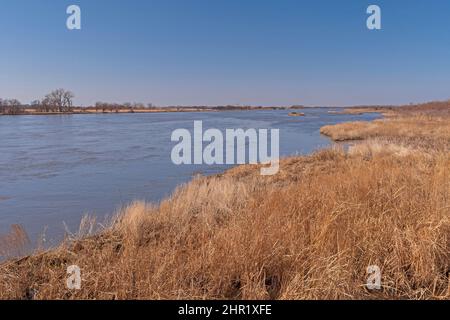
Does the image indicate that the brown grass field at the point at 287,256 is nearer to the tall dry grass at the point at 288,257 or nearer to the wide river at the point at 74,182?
the tall dry grass at the point at 288,257

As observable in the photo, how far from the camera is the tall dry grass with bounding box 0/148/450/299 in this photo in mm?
3309

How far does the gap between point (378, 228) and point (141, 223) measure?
380cm

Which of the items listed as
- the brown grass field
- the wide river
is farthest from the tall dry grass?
the wide river

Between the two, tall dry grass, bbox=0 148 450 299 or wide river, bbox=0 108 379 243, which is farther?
wide river, bbox=0 108 379 243

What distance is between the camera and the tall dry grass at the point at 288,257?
3.31 metres

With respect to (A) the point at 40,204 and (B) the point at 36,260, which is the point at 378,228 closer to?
(B) the point at 36,260

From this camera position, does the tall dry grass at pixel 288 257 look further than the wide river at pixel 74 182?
No

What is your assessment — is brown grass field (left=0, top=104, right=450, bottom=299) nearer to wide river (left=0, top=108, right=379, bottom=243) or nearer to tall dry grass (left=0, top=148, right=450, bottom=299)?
tall dry grass (left=0, top=148, right=450, bottom=299)

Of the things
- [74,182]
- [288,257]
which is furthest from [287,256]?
[74,182]

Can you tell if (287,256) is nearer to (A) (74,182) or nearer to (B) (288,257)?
(B) (288,257)

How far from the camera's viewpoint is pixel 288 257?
12.3ft

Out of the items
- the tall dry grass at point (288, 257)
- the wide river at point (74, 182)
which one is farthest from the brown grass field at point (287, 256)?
the wide river at point (74, 182)

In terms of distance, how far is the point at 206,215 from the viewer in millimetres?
6047

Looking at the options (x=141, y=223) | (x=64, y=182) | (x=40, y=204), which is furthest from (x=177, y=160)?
(x=141, y=223)
